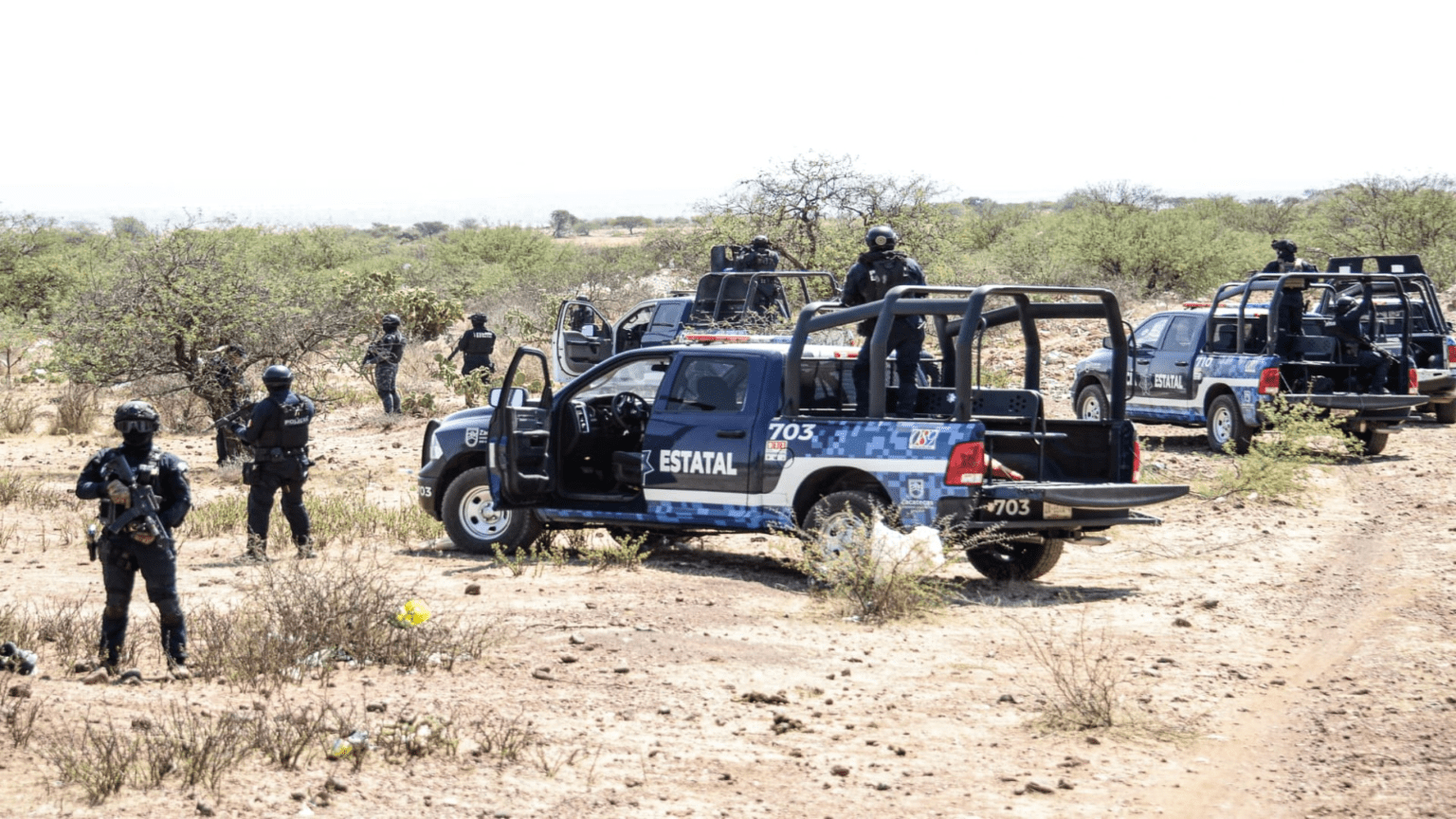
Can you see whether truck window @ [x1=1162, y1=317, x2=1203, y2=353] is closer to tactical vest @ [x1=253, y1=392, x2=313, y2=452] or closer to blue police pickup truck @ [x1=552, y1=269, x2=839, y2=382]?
blue police pickup truck @ [x1=552, y1=269, x2=839, y2=382]

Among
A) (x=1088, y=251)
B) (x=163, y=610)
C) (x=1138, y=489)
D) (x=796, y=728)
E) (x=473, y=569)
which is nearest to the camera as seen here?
(x=796, y=728)

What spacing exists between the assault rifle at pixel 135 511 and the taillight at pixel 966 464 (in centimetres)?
446

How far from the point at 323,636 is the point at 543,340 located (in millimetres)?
20786

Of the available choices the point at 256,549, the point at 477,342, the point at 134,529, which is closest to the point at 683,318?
the point at 477,342

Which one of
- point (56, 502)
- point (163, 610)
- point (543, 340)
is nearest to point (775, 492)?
point (163, 610)

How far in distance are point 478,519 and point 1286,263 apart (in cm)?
1148

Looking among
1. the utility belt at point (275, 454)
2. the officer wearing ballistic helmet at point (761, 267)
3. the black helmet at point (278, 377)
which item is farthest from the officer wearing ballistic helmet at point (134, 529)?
the officer wearing ballistic helmet at point (761, 267)

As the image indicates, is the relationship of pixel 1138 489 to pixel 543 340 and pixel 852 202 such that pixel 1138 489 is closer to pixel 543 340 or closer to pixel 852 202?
pixel 852 202

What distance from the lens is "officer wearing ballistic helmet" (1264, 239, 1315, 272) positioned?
62.1ft

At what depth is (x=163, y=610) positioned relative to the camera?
25.7 ft

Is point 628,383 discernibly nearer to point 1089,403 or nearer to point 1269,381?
point 1269,381

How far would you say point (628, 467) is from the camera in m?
11.0

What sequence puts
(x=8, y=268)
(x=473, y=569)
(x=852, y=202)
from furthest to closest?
1. (x=8, y=268)
2. (x=852, y=202)
3. (x=473, y=569)

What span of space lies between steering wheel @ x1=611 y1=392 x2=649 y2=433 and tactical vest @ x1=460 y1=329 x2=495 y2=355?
10.1 metres
